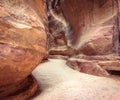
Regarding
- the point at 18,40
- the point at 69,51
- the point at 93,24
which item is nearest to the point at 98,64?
the point at 93,24

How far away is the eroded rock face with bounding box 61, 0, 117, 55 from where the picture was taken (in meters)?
4.77

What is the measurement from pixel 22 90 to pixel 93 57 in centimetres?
271

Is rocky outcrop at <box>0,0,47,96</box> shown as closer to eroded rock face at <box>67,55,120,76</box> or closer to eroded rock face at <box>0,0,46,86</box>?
eroded rock face at <box>0,0,46,86</box>

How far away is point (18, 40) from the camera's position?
2326mm

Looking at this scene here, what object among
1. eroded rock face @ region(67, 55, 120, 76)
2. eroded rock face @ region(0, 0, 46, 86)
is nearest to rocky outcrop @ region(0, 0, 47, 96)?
eroded rock face @ region(0, 0, 46, 86)

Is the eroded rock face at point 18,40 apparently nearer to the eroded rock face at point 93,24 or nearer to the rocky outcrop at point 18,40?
the rocky outcrop at point 18,40

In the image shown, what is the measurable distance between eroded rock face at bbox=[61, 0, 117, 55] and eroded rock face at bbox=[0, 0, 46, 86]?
2.52m

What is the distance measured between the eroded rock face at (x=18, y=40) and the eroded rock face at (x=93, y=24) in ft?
8.26

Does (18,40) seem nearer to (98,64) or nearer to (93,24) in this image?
(98,64)

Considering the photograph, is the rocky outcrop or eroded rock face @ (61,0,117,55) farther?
eroded rock face @ (61,0,117,55)

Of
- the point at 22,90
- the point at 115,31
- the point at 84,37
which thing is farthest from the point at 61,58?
the point at 22,90

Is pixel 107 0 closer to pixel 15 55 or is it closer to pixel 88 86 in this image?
pixel 88 86

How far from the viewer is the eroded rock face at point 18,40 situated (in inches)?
87.5

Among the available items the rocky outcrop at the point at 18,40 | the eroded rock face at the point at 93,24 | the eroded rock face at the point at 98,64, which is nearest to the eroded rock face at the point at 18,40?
the rocky outcrop at the point at 18,40
